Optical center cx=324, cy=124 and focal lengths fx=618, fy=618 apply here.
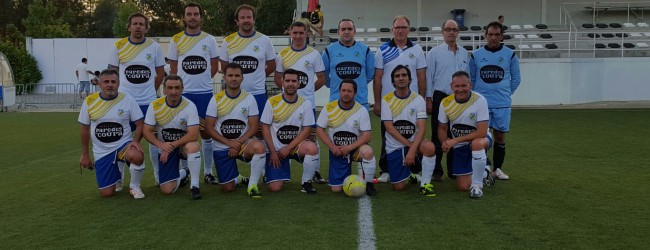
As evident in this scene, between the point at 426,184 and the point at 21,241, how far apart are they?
3.75 meters

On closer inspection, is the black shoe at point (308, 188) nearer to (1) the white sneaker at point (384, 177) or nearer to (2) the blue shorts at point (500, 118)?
(1) the white sneaker at point (384, 177)

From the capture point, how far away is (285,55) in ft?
24.0

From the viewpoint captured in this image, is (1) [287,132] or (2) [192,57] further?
(2) [192,57]

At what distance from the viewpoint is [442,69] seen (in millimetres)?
7211

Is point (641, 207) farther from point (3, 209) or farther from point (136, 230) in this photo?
point (3, 209)

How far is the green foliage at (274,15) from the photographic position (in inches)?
1736

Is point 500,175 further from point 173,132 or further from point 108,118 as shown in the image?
point 108,118

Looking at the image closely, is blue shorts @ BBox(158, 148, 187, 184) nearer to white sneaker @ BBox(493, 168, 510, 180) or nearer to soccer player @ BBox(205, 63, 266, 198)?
soccer player @ BBox(205, 63, 266, 198)

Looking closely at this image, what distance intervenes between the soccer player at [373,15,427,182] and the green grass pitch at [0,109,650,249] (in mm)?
1121

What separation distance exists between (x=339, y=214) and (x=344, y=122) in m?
1.33

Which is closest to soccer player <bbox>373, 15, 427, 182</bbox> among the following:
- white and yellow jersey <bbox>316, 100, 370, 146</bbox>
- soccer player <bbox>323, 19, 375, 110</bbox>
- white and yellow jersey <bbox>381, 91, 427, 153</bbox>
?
soccer player <bbox>323, 19, 375, 110</bbox>

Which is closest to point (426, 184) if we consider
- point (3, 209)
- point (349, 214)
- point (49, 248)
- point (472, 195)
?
point (472, 195)

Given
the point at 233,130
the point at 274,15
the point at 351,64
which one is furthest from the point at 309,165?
the point at 274,15

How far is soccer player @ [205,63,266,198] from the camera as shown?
21.2 ft
